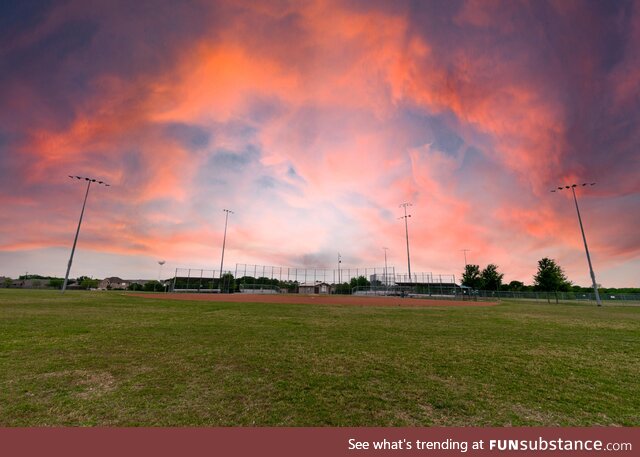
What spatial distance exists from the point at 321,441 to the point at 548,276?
190 feet

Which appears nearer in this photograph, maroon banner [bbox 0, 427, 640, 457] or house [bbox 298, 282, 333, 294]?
maroon banner [bbox 0, 427, 640, 457]

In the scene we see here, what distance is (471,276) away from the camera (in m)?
76.9

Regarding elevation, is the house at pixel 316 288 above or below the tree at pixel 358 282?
below

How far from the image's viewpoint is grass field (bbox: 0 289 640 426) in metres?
3.64

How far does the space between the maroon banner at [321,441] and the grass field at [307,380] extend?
16 cm

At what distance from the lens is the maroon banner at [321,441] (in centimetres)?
299

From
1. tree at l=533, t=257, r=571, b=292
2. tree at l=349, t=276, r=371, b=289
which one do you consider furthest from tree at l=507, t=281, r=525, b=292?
tree at l=533, t=257, r=571, b=292

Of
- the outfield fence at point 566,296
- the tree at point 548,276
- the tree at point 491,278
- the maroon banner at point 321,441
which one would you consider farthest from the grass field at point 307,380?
the tree at point 491,278

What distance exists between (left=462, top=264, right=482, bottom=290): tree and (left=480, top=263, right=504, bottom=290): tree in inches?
76.9

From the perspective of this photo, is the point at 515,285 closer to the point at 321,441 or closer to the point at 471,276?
the point at 471,276

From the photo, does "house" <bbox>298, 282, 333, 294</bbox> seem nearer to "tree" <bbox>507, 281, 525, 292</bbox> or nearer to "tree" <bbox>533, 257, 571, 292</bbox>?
"tree" <bbox>533, 257, 571, 292</bbox>

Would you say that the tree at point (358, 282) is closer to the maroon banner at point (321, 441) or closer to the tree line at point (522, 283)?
the tree line at point (522, 283)

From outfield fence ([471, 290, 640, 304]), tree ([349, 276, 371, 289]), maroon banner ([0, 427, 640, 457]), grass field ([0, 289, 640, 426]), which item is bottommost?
maroon banner ([0, 427, 640, 457])

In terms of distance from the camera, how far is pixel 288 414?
3637 millimetres
